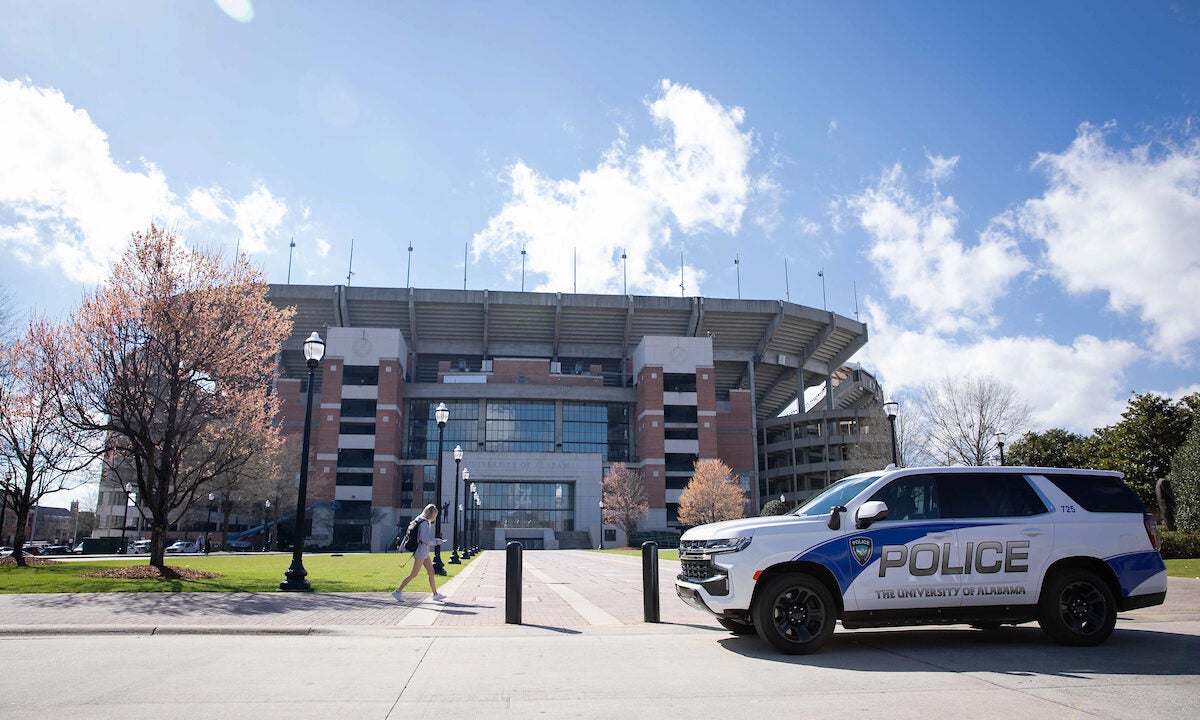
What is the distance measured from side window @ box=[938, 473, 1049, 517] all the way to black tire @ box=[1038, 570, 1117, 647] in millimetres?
774

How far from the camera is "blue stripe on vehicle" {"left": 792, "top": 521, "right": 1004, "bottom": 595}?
7582 millimetres

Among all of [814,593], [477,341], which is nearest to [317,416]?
[477,341]

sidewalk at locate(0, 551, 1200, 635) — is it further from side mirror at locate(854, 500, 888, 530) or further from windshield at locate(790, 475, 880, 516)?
side mirror at locate(854, 500, 888, 530)

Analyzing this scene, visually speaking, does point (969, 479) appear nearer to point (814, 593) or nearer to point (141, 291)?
point (814, 593)

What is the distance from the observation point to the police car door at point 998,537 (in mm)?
7859

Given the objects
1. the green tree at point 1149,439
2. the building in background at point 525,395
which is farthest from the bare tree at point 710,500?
the green tree at point 1149,439

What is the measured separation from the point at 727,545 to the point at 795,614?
0.95 m

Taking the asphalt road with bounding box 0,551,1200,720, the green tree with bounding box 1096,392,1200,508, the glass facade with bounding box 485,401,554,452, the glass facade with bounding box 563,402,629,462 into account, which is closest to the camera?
the asphalt road with bounding box 0,551,1200,720

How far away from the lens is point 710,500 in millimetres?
62562

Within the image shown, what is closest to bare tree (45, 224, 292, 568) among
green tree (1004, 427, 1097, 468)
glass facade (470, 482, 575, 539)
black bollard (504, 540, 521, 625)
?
black bollard (504, 540, 521, 625)

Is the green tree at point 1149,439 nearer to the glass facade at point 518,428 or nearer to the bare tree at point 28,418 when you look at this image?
the bare tree at point 28,418

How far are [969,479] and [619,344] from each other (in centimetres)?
8144

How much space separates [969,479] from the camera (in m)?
8.27

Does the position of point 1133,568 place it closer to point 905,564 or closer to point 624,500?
point 905,564
